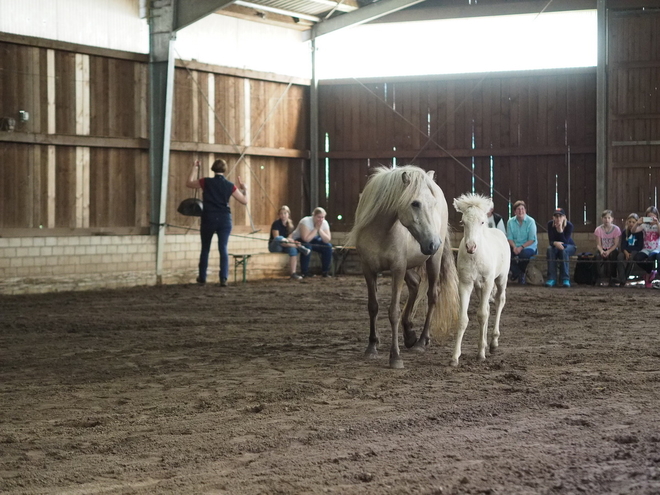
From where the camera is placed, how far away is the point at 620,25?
14.8 meters

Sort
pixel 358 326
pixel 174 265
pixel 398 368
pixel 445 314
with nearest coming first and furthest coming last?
pixel 398 368 → pixel 445 314 → pixel 358 326 → pixel 174 265

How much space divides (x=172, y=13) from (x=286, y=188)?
13.2ft

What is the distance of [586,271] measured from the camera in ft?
44.2

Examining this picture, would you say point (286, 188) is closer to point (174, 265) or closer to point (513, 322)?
point (174, 265)

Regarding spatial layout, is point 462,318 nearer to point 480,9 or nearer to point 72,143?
point 72,143

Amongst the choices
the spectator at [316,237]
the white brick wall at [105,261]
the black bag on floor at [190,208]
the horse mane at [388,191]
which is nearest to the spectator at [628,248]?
the spectator at [316,237]

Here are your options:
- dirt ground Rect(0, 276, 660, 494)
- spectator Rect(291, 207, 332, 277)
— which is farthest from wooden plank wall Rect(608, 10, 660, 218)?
dirt ground Rect(0, 276, 660, 494)

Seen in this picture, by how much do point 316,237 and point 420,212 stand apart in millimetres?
8871

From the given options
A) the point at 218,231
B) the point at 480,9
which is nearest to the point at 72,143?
the point at 218,231

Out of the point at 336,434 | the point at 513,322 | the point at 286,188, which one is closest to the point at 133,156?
the point at 286,188

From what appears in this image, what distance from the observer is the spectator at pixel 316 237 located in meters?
14.6

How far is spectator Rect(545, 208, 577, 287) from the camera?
43.6 ft

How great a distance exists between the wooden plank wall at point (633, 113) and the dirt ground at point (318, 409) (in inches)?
248

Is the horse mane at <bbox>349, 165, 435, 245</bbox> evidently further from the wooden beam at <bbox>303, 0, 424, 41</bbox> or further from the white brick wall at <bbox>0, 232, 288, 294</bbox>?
the wooden beam at <bbox>303, 0, 424, 41</bbox>
